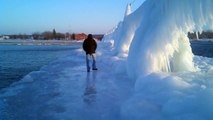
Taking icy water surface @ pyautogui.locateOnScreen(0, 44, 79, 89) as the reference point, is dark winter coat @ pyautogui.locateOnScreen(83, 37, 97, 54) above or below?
above

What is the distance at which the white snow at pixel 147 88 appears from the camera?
5.44 metres

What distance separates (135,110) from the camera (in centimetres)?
571

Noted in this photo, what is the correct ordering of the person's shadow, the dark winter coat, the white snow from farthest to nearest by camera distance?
the dark winter coat
the person's shadow
the white snow

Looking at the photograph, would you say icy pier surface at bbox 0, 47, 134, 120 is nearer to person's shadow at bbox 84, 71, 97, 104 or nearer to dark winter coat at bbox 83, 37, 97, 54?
person's shadow at bbox 84, 71, 97, 104

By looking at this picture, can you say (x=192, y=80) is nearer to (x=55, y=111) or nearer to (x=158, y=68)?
(x=158, y=68)

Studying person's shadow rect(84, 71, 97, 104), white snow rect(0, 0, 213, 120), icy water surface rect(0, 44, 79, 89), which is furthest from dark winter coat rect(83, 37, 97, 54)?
icy water surface rect(0, 44, 79, 89)

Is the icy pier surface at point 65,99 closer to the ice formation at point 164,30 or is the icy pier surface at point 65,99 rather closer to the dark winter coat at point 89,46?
the ice formation at point 164,30

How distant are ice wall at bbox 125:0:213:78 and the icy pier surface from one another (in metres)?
0.99

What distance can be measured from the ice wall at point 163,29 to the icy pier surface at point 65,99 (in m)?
0.99

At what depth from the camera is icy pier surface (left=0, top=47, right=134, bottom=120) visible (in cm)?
635

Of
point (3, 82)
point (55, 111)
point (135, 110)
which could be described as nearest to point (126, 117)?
point (135, 110)

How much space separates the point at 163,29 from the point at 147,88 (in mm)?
2315

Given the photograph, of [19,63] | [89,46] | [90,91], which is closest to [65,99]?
[90,91]

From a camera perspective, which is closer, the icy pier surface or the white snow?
the white snow
